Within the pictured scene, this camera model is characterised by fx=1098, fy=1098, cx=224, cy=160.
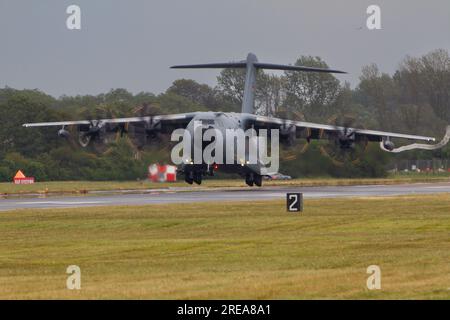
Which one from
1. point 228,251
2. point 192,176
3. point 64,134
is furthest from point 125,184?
point 228,251

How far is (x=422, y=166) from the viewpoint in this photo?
332 ft

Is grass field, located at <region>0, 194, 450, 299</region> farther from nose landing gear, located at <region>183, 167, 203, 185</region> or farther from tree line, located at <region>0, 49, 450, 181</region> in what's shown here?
tree line, located at <region>0, 49, 450, 181</region>

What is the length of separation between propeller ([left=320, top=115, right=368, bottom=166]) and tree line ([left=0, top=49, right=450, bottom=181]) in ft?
1.08

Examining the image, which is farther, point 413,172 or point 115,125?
point 413,172

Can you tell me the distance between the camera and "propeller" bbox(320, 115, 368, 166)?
71625 mm

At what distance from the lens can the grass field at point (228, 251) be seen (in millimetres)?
19516

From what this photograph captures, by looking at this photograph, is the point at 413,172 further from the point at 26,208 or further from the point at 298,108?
the point at 26,208

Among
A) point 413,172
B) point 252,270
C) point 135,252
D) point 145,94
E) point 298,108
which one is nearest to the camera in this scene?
point 252,270

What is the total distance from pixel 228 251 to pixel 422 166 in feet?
250

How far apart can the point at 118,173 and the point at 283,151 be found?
12471mm

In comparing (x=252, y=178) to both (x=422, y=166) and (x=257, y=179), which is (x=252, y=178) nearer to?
(x=257, y=179)

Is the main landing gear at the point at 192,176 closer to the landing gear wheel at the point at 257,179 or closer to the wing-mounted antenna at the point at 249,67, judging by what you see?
the landing gear wheel at the point at 257,179

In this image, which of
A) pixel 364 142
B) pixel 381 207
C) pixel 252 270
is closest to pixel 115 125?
pixel 364 142

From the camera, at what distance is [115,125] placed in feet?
238
